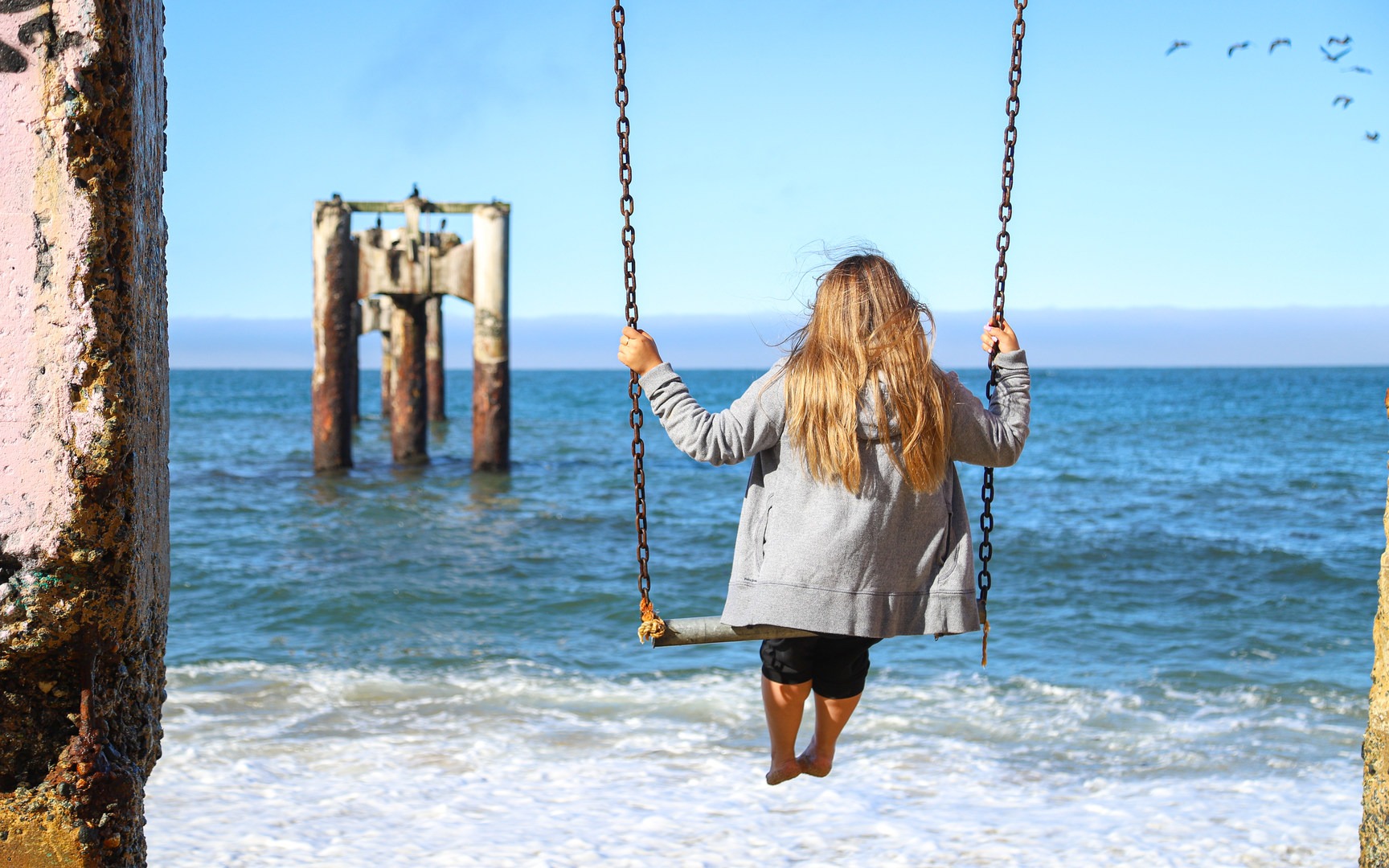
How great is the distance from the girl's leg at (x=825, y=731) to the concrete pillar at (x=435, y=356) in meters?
17.7

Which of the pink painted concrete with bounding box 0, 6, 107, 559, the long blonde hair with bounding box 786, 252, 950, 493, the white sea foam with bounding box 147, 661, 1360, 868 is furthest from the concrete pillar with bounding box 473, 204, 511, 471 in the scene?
the pink painted concrete with bounding box 0, 6, 107, 559

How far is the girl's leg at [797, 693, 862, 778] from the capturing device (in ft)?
10.0

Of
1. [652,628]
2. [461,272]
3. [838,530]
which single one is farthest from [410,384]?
[838,530]

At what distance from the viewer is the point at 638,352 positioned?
2.79 metres

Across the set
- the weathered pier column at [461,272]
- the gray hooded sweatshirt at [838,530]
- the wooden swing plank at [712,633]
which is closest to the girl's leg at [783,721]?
the wooden swing plank at [712,633]

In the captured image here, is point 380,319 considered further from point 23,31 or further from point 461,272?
point 23,31

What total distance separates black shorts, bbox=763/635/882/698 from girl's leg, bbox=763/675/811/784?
0.03 metres

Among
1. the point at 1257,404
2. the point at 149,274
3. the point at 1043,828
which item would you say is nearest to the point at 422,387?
the point at 1043,828

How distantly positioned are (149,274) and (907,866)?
10.7 ft

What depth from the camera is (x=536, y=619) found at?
8.27m

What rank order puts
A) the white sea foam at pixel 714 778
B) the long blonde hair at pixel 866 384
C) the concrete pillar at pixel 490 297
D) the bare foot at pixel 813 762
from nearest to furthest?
the long blonde hair at pixel 866 384 < the bare foot at pixel 813 762 < the white sea foam at pixel 714 778 < the concrete pillar at pixel 490 297

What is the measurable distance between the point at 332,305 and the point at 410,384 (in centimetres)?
227

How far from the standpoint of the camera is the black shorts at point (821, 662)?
2957mm

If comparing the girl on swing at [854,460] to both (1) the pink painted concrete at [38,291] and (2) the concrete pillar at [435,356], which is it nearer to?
(1) the pink painted concrete at [38,291]
